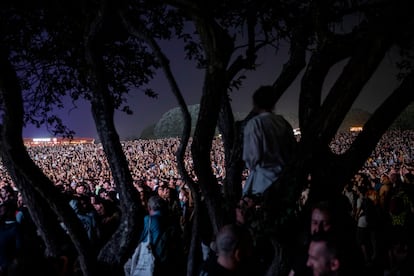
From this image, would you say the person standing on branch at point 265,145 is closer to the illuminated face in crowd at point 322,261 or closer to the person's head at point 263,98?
the person's head at point 263,98

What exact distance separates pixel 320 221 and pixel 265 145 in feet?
2.26

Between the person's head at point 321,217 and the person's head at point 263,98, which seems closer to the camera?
the person's head at point 321,217

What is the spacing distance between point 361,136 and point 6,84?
3.52 m

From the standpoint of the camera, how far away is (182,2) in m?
4.08

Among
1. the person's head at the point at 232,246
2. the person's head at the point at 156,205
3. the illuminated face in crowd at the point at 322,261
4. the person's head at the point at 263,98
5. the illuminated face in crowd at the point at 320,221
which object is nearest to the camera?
the illuminated face in crowd at the point at 322,261

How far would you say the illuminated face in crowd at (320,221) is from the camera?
11.4ft

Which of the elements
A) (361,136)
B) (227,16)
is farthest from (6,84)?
(227,16)

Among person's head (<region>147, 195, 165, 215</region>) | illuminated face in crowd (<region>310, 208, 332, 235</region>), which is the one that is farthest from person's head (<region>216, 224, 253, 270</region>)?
person's head (<region>147, 195, 165, 215</region>)

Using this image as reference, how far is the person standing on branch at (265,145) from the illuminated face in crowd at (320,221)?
39 centimetres

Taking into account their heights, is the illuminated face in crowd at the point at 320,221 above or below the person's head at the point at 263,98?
below

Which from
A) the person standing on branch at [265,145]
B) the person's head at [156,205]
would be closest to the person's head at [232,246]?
the person standing on branch at [265,145]

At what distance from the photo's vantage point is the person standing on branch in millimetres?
3557

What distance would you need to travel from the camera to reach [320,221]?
3.50m

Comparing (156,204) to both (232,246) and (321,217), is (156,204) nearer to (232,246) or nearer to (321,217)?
(232,246)
